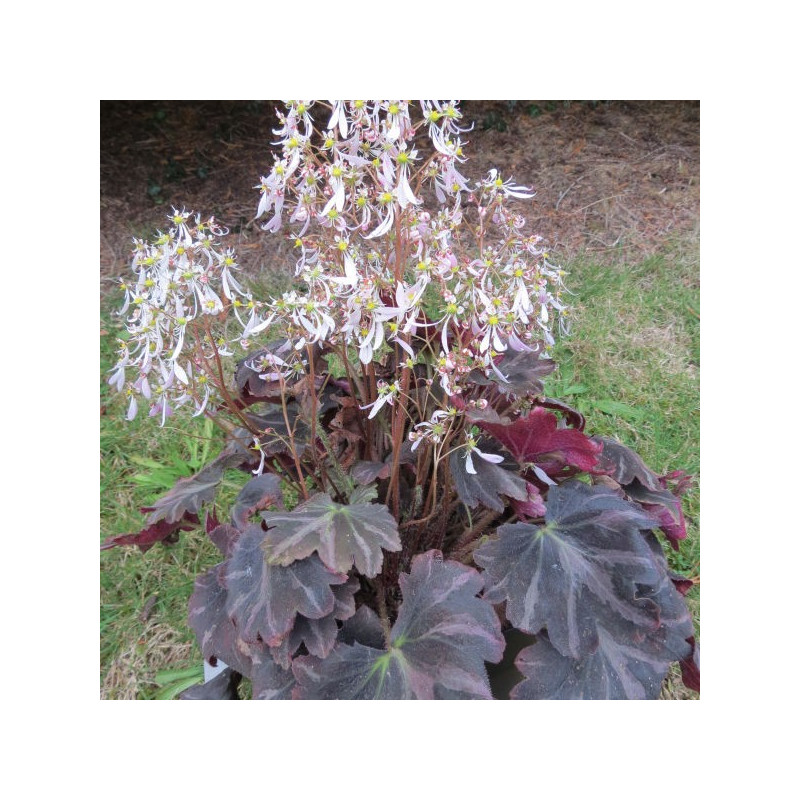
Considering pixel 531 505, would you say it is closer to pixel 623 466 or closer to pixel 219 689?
pixel 623 466

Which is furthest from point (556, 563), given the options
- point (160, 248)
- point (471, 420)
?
point (160, 248)

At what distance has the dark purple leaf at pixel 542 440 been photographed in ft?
3.02

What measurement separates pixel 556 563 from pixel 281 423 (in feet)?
1.73

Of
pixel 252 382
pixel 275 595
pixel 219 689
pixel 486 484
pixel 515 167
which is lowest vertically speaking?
pixel 219 689

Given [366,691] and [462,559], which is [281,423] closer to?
[462,559]

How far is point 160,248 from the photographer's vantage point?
897mm

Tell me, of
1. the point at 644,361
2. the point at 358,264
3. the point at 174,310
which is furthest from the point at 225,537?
the point at 644,361

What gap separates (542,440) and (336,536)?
33 cm

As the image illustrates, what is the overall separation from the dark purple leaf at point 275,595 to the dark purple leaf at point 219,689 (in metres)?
0.27

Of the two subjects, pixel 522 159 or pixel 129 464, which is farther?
pixel 522 159

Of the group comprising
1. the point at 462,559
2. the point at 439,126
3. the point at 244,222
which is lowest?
the point at 462,559

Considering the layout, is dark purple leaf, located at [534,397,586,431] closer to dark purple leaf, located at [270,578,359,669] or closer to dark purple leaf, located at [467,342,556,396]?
dark purple leaf, located at [467,342,556,396]

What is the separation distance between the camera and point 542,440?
94 centimetres

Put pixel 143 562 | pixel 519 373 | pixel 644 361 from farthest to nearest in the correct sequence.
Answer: pixel 644 361, pixel 143 562, pixel 519 373
